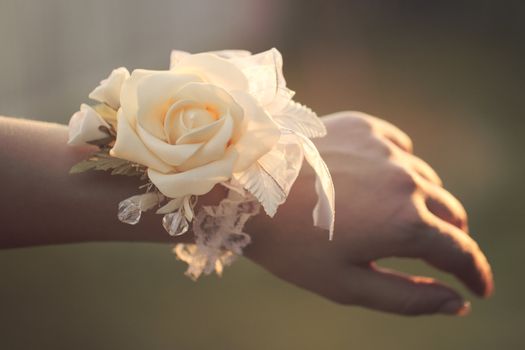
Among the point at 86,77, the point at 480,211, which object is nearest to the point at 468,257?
the point at 480,211

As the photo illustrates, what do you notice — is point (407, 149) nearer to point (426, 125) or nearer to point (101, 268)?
point (101, 268)

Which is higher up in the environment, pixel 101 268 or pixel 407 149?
pixel 407 149

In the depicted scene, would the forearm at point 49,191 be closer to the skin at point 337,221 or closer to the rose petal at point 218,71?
the skin at point 337,221

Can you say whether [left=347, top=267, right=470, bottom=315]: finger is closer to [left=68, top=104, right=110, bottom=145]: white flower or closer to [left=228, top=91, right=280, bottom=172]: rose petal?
[left=228, top=91, right=280, bottom=172]: rose petal

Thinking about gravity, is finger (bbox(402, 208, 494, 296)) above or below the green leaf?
below

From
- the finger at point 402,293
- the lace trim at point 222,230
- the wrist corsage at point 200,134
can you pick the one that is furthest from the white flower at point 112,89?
the finger at point 402,293

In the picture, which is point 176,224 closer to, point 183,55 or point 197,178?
point 197,178

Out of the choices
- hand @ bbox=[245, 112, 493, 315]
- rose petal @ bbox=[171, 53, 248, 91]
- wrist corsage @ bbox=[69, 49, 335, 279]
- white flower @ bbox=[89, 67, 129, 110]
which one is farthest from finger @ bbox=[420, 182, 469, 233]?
white flower @ bbox=[89, 67, 129, 110]
